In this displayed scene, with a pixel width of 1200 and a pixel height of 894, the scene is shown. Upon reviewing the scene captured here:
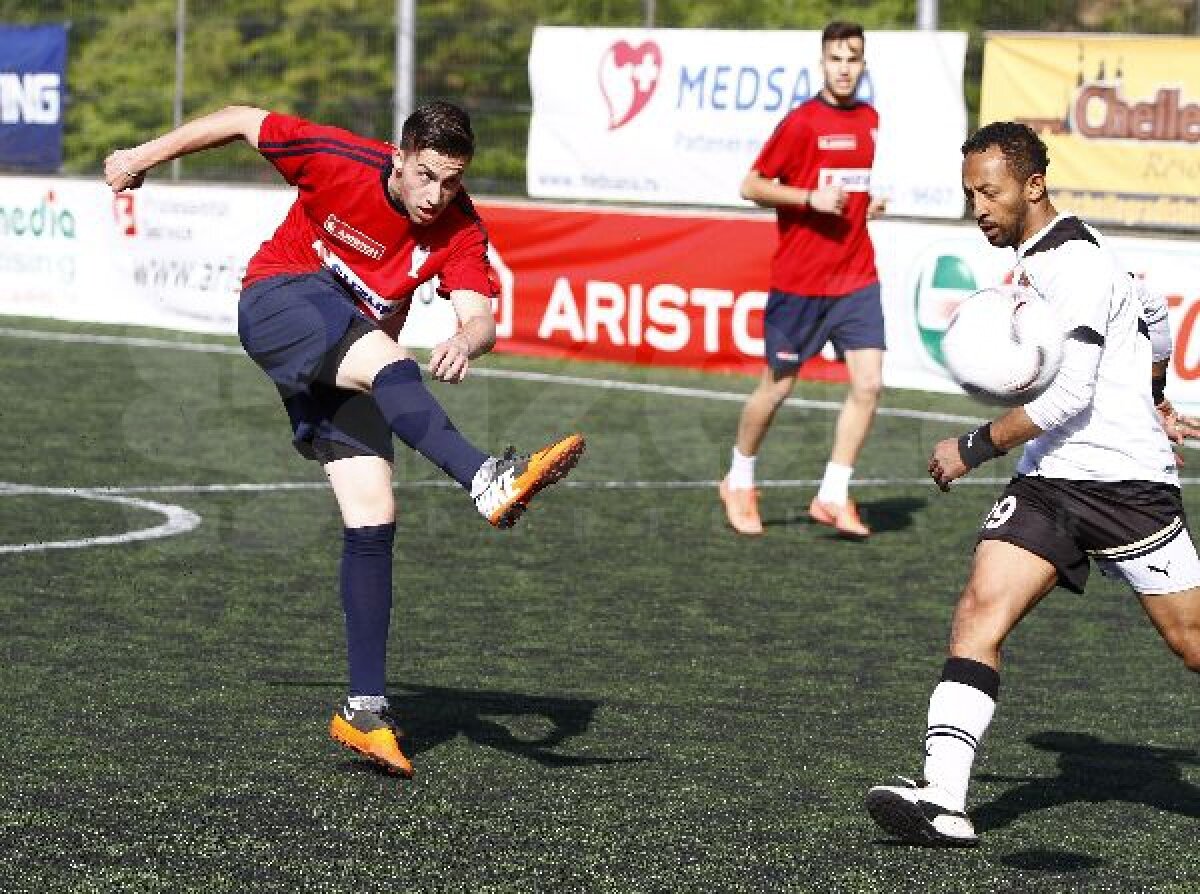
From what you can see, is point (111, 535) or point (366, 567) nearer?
point (366, 567)

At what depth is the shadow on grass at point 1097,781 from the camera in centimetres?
713

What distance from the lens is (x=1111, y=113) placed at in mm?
17922

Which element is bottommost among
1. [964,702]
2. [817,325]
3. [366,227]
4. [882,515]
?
[882,515]

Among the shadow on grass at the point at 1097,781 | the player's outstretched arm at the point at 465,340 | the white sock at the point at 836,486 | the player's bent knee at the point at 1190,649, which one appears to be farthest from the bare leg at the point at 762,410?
the player's bent knee at the point at 1190,649

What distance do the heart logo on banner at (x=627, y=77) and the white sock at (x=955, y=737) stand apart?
14.6m

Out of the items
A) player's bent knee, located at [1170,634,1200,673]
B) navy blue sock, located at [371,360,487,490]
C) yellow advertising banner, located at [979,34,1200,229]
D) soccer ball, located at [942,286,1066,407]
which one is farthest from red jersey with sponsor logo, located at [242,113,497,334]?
yellow advertising banner, located at [979,34,1200,229]

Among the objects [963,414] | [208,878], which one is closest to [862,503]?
[963,414]

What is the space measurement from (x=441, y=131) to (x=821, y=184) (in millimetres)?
5970

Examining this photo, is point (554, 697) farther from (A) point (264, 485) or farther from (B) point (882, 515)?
(A) point (264, 485)

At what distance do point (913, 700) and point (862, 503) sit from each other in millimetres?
5002

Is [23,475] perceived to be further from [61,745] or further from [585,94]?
[585,94]

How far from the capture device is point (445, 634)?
9.70 meters

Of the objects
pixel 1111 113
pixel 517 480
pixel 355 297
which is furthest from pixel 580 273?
pixel 517 480

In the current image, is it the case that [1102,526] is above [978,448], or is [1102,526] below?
below
